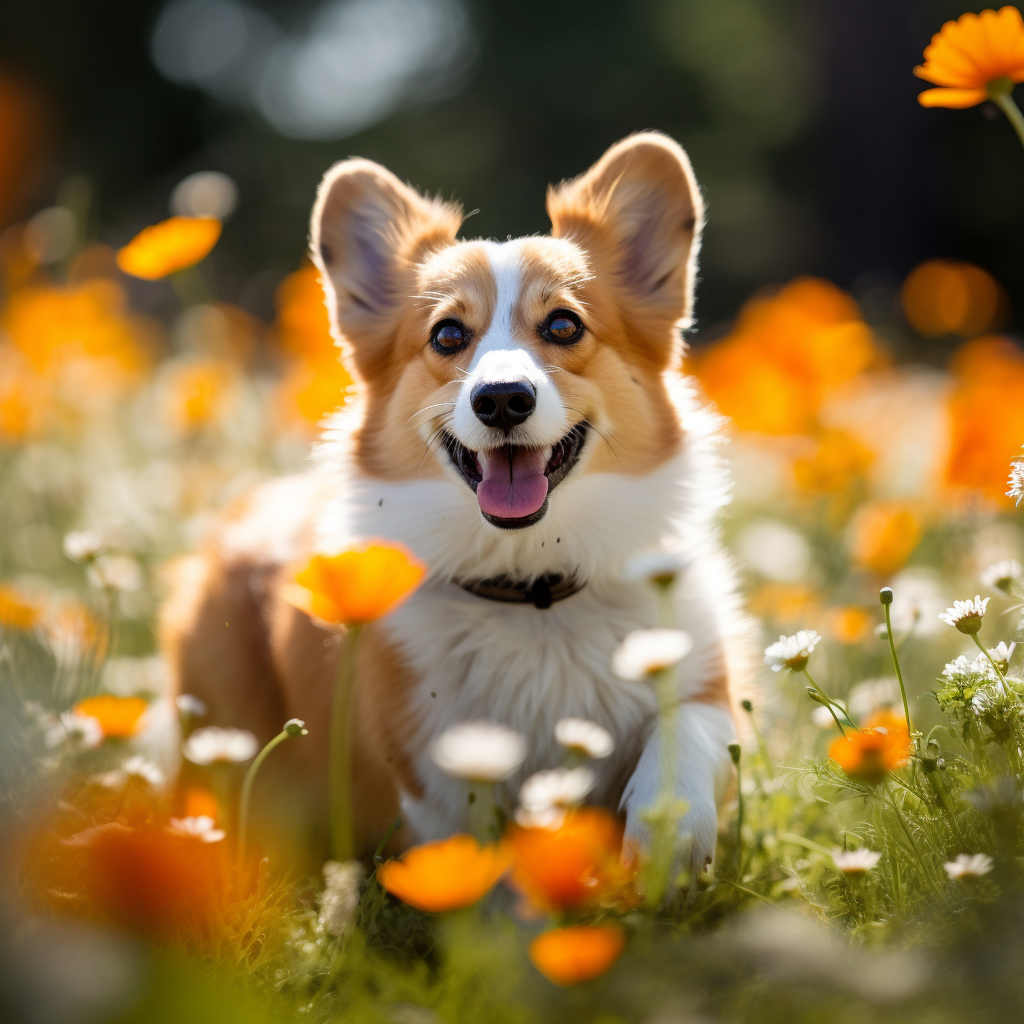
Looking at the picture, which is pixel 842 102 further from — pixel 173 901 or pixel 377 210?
pixel 173 901

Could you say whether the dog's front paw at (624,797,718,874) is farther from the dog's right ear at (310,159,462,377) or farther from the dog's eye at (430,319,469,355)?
the dog's right ear at (310,159,462,377)

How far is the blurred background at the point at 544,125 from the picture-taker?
10.1 m

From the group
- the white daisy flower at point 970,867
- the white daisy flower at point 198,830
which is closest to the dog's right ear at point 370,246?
the white daisy flower at point 198,830

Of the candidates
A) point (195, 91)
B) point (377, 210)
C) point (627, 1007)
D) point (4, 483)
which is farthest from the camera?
point (195, 91)

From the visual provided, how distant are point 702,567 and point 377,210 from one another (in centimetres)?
145

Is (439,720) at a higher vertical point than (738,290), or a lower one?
higher

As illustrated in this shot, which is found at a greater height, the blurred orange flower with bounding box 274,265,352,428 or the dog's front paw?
the dog's front paw

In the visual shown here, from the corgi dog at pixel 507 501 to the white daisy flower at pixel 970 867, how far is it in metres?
0.61

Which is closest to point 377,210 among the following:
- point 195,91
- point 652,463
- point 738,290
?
point 652,463

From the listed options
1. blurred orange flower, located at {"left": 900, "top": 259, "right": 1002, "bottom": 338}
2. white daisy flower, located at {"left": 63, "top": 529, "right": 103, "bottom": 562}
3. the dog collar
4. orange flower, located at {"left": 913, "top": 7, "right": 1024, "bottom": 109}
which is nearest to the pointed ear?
the dog collar

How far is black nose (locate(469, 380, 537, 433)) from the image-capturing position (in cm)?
238

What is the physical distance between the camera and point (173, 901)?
1.34 m

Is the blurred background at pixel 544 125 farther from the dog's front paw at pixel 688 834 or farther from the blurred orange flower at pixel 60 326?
the dog's front paw at pixel 688 834

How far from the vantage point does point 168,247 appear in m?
3.22
